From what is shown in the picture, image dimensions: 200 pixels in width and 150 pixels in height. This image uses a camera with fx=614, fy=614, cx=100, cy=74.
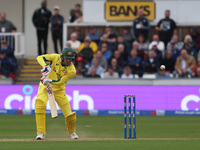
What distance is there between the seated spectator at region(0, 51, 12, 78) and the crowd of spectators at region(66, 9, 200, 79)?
2480 mm

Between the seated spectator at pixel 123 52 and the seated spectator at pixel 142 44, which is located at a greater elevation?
the seated spectator at pixel 142 44

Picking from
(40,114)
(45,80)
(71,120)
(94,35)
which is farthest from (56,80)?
(94,35)

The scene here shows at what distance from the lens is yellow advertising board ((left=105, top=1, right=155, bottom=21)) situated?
24.5m

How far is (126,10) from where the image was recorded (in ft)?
80.9

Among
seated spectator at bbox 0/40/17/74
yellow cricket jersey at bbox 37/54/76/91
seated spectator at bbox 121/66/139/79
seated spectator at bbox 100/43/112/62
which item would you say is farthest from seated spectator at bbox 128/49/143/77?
yellow cricket jersey at bbox 37/54/76/91

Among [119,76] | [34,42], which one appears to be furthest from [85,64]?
[34,42]

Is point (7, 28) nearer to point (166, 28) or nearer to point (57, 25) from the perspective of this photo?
point (57, 25)

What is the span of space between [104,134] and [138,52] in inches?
340

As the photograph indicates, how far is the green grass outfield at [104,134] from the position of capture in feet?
38.1

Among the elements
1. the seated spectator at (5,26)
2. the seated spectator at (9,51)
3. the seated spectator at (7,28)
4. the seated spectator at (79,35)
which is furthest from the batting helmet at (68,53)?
the seated spectator at (5,26)

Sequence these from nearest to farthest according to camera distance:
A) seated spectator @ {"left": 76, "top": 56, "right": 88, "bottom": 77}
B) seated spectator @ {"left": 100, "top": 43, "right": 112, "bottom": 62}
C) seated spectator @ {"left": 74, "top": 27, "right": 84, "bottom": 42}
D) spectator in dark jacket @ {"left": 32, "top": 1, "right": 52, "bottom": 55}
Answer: seated spectator @ {"left": 76, "top": 56, "right": 88, "bottom": 77}, seated spectator @ {"left": 100, "top": 43, "right": 112, "bottom": 62}, seated spectator @ {"left": 74, "top": 27, "right": 84, "bottom": 42}, spectator in dark jacket @ {"left": 32, "top": 1, "right": 52, "bottom": 55}

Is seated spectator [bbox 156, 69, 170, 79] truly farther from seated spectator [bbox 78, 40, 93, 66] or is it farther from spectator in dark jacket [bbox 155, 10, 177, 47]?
seated spectator [bbox 78, 40, 93, 66]

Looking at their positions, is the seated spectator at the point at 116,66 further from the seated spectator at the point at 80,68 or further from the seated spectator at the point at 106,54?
the seated spectator at the point at 80,68

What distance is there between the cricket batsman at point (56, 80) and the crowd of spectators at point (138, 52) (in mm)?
8861
